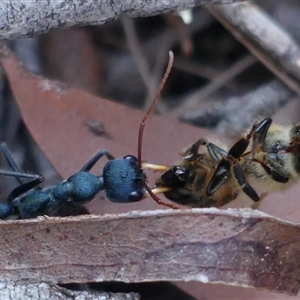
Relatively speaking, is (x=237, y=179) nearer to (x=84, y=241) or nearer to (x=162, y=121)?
(x=162, y=121)

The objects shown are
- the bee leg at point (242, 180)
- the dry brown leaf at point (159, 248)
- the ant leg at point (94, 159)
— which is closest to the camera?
the dry brown leaf at point (159, 248)

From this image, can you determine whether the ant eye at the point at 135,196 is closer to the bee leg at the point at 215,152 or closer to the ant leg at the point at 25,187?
the bee leg at the point at 215,152

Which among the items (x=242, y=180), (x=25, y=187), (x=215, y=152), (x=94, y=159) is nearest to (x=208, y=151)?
(x=215, y=152)

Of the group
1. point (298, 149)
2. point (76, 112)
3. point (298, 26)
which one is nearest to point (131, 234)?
point (298, 149)

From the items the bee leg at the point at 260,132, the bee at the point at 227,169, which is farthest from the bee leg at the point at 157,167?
the bee leg at the point at 260,132

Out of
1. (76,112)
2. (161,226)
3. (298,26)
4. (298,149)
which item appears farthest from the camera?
(298,26)

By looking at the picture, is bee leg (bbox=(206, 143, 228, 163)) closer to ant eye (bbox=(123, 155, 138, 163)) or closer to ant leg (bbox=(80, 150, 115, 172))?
ant eye (bbox=(123, 155, 138, 163))

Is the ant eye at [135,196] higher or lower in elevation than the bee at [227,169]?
lower
